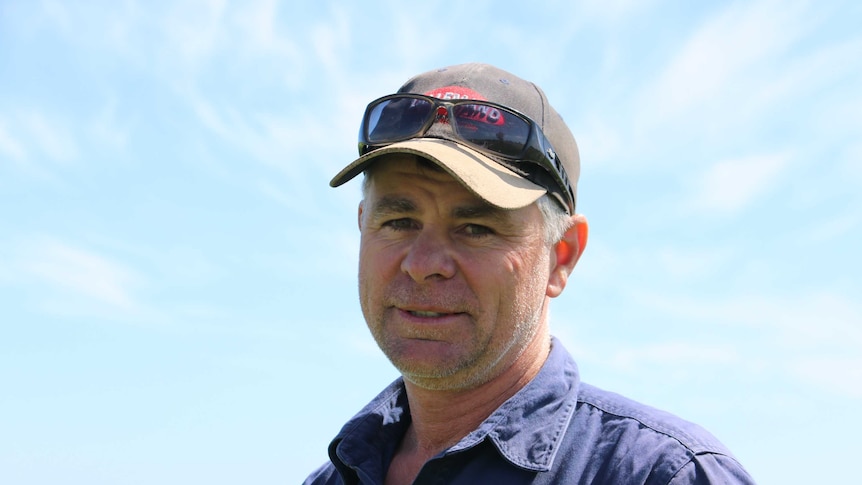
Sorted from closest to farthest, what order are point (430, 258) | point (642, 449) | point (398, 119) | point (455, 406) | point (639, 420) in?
point (642, 449) → point (639, 420) → point (430, 258) → point (455, 406) → point (398, 119)

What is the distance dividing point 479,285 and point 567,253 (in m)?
0.64

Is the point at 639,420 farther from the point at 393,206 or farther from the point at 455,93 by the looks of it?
the point at 455,93

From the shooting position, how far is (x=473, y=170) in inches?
132

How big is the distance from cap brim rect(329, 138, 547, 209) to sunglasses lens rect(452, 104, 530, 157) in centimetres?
6

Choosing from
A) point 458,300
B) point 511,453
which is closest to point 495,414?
point 511,453

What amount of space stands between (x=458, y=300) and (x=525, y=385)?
0.49m

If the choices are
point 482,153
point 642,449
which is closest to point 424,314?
point 482,153

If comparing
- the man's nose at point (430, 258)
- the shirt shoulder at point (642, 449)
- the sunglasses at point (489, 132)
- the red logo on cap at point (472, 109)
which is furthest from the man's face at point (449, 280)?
the shirt shoulder at point (642, 449)

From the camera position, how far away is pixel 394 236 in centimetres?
351

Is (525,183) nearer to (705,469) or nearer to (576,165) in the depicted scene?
(576,165)

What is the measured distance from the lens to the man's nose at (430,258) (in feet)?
10.9

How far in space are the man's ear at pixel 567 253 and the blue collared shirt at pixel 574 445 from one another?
0.28 meters

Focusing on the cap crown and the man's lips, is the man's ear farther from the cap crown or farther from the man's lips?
Result: the man's lips

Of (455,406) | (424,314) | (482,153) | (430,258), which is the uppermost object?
(482,153)
